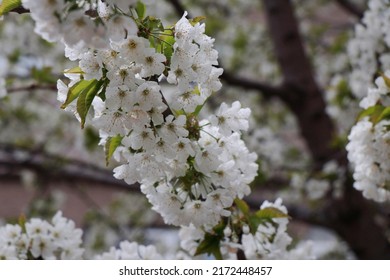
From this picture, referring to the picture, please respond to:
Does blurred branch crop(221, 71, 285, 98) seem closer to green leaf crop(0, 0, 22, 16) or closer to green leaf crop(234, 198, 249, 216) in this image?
green leaf crop(234, 198, 249, 216)

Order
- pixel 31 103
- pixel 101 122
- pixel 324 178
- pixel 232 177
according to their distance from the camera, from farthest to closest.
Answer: pixel 31 103 < pixel 324 178 < pixel 232 177 < pixel 101 122

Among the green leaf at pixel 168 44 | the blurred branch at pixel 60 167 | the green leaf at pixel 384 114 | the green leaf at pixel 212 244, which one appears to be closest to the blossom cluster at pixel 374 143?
the green leaf at pixel 384 114

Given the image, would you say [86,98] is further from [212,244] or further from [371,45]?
[371,45]

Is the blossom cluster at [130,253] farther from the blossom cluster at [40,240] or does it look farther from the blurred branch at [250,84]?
the blurred branch at [250,84]

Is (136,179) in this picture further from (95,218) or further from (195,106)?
(95,218)
